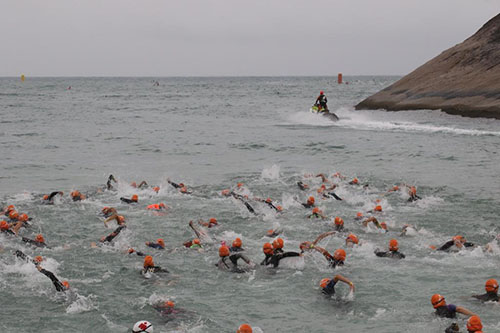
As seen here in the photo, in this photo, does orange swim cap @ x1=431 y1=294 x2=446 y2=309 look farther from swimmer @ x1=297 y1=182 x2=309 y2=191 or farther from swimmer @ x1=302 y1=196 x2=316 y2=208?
swimmer @ x1=297 y1=182 x2=309 y2=191

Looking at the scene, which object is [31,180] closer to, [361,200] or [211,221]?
[211,221]

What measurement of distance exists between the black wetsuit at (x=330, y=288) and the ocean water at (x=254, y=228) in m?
0.21

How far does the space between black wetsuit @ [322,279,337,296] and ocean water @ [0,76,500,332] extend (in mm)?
208

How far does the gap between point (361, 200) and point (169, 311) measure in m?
12.0

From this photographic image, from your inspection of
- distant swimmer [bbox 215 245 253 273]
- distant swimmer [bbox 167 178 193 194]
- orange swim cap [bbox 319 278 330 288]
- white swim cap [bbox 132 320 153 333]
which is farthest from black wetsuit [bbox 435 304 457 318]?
distant swimmer [bbox 167 178 193 194]

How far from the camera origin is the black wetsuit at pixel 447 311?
10.7 metres

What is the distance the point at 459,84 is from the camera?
4541cm

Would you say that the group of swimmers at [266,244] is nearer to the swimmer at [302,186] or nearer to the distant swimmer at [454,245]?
the distant swimmer at [454,245]

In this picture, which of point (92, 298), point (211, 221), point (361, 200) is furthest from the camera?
point (361, 200)

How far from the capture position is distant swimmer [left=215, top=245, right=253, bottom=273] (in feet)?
45.3

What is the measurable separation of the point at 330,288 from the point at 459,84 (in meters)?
38.0

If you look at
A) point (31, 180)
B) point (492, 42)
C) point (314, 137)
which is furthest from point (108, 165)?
point (492, 42)

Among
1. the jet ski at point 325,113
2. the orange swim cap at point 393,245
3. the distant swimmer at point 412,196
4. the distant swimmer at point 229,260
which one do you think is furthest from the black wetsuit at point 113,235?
the jet ski at point 325,113

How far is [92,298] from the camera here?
12250 mm
